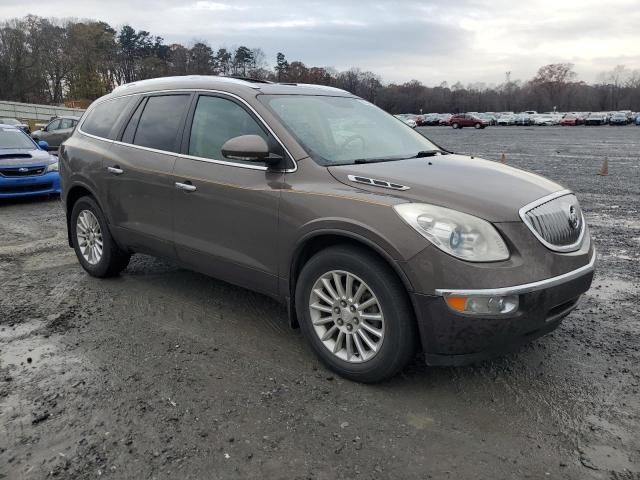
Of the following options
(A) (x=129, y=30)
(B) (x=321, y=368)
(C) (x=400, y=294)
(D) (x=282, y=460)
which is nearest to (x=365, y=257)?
(C) (x=400, y=294)

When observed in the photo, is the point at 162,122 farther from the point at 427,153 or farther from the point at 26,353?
the point at 427,153

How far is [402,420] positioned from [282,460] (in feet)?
2.46

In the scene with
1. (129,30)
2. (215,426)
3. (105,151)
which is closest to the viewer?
(215,426)

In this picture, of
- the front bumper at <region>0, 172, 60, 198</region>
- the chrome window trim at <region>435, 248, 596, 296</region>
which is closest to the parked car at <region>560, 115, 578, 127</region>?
the front bumper at <region>0, 172, 60, 198</region>

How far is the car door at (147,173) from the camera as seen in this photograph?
14.9 feet

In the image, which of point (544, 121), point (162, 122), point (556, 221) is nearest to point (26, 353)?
point (162, 122)

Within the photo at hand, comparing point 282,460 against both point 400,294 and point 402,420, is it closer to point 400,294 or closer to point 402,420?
point 402,420

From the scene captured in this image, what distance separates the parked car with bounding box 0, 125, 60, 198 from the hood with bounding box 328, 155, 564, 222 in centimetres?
849

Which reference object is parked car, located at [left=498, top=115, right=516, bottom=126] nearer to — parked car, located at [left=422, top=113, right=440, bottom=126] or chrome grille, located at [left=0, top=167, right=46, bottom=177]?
parked car, located at [left=422, top=113, right=440, bottom=126]

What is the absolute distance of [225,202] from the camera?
13.2 ft

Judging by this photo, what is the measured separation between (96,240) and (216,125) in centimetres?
213

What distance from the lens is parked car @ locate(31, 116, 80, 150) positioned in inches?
866

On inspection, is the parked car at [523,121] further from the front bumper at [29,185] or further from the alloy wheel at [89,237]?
the alloy wheel at [89,237]

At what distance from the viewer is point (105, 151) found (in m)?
5.19
